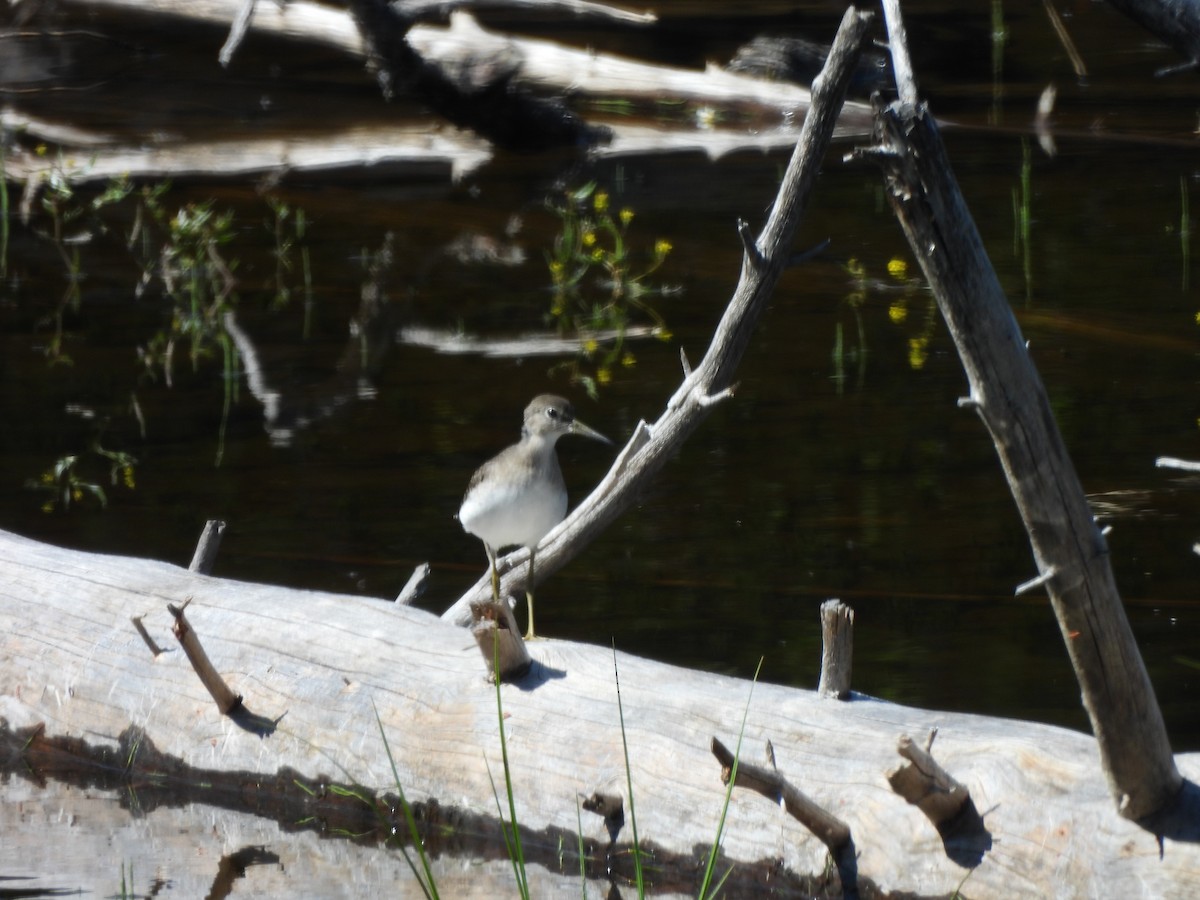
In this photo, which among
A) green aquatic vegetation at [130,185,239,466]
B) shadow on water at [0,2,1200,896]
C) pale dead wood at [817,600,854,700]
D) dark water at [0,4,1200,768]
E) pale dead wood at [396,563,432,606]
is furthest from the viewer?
green aquatic vegetation at [130,185,239,466]

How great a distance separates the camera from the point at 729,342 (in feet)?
17.2

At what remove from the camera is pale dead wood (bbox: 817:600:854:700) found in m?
4.36

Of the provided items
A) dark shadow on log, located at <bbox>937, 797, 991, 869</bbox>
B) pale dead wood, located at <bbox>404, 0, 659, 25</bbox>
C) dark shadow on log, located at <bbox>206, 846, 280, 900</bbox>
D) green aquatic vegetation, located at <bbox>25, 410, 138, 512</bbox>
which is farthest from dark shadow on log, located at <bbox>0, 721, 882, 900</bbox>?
pale dead wood, located at <bbox>404, 0, 659, 25</bbox>

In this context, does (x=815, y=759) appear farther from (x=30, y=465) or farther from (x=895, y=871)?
(x=30, y=465)

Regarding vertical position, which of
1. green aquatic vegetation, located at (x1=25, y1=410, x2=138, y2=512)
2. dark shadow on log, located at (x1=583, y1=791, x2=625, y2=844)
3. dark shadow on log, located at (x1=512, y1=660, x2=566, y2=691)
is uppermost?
dark shadow on log, located at (x1=512, y1=660, x2=566, y2=691)

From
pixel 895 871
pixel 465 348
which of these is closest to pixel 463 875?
pixel 895 871

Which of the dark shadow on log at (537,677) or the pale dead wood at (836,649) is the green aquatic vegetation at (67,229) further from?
the pale dead wood at (836,649)

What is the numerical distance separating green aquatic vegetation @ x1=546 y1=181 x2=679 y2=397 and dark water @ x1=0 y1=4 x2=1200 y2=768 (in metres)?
0.18

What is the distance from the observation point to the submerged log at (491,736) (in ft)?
13.2

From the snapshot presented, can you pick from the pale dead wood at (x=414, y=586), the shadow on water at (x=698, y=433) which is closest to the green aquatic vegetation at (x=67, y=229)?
the shadow on water at (x=698, y=433)

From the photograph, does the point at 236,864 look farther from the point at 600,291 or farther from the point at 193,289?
the point at 600,291

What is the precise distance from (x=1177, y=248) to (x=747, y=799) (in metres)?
8.10

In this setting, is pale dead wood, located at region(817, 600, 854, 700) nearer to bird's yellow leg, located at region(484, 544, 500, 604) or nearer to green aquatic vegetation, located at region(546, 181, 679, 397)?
bird's yellow leg, located at region(484, 544, 500, 604)

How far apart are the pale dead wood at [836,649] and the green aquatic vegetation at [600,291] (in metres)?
5.05
